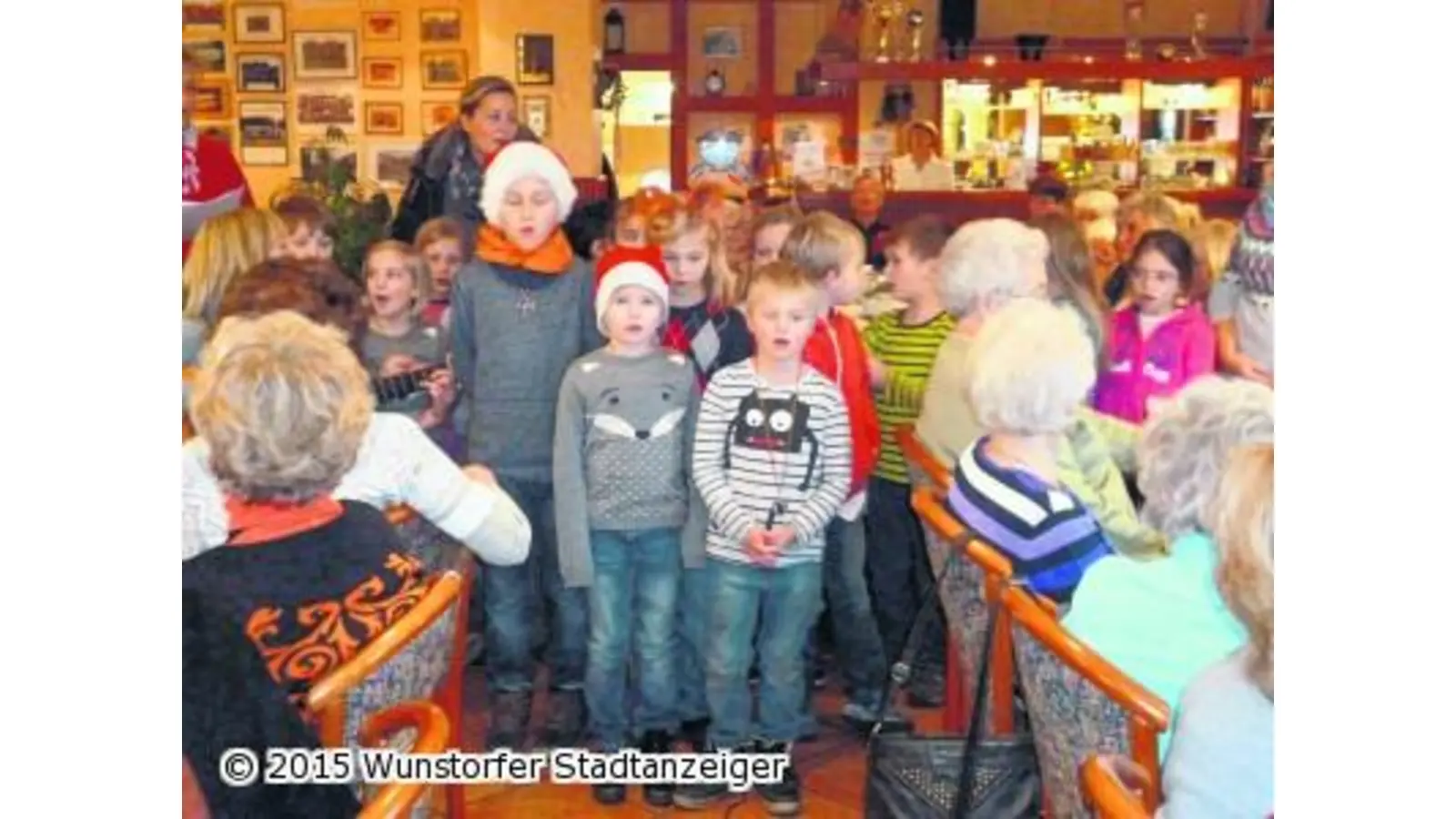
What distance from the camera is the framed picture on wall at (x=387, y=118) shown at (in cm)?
682

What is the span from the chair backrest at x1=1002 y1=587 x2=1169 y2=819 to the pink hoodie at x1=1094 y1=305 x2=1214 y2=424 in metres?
0.60

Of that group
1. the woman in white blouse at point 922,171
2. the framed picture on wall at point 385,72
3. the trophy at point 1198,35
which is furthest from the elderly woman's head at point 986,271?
the framed picture on wall at point 385,72

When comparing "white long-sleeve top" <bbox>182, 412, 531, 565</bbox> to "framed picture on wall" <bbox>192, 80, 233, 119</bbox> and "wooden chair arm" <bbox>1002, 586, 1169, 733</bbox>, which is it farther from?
"framed picture on wall" <bbox>192, 80, 233, 119</bbox>

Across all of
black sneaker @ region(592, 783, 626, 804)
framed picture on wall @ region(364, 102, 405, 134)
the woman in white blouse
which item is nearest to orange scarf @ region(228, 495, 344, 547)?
black sneaker @ region(592, 783, 626, 804)

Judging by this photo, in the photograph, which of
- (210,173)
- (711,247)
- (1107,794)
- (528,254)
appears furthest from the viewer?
(711,247)

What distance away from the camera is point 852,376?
2.87 m

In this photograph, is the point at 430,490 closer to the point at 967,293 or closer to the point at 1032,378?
the point at 1032,378

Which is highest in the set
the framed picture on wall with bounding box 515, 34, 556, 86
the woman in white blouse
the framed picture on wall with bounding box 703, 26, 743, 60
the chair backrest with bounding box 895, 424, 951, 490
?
the framed picture on wall with bounding box 703, 26, 743, 60

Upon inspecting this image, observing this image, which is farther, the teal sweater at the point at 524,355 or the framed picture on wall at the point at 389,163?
the framed picture on wall at the point at 389,163

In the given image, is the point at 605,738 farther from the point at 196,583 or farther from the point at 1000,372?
the point at 196,583

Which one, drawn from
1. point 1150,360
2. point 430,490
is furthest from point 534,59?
point 430,490

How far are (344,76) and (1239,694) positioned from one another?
6010 mm

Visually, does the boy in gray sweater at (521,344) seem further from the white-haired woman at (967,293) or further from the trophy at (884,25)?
the trophy at (884,25)

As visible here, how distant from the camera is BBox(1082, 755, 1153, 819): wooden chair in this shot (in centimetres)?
130
